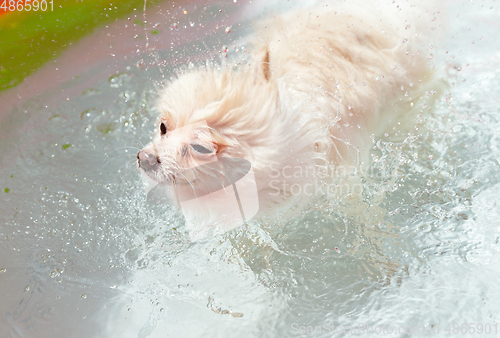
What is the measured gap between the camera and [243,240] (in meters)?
1.84

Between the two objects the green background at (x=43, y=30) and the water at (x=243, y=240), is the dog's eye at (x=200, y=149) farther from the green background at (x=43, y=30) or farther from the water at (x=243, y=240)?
the green background at (x=43, y=30)

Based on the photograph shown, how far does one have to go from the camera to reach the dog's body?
1228mm

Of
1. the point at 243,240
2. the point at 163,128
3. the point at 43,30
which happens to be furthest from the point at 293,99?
the point at 43,30

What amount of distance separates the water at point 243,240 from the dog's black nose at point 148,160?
0.64 m

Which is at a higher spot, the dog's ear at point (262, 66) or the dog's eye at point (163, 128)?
the dog's ear at point (262, 66)

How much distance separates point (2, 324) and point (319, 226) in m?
1.62

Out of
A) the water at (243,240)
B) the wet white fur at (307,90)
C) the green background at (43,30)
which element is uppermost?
the green background at (43,30)

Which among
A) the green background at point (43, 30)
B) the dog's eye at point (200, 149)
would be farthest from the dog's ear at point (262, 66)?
the green background at point (43, 30)

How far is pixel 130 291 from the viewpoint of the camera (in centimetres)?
172

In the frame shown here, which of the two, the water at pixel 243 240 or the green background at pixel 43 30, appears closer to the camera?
the water at pixel 243 240

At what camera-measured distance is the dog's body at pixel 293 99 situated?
123cm

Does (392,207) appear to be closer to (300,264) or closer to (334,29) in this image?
(300,264)

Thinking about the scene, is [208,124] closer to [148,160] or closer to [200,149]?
[200,149]

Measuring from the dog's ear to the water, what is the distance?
22.5 inches
